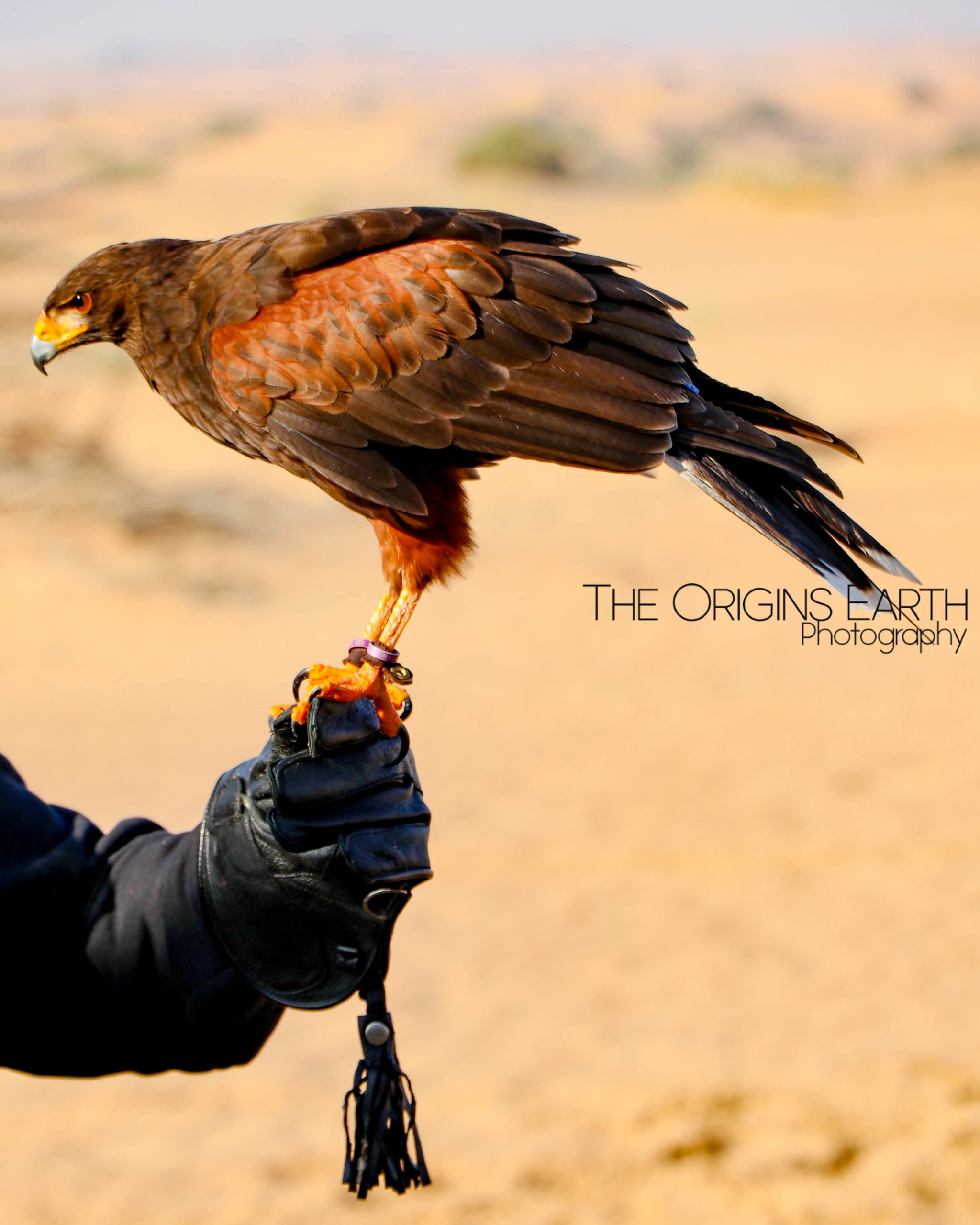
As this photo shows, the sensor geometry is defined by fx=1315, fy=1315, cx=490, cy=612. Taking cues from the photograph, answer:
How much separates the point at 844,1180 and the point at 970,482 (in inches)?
382

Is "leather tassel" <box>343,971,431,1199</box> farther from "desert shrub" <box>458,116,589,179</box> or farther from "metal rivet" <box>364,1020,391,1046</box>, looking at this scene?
"desert shrub" <box>458,116,589,179</box>

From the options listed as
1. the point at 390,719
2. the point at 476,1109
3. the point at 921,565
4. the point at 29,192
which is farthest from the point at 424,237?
the point at 29,192

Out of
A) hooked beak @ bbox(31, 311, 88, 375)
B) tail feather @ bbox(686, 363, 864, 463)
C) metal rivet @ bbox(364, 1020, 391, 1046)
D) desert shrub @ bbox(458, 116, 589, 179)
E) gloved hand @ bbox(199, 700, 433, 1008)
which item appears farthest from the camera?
desert shrub @ bbox(458, 116, 589, 179)

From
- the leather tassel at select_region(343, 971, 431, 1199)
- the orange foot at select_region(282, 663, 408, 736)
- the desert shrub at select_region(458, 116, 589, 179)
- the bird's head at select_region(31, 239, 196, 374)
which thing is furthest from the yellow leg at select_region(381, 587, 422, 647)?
the desert shrub at select_region(458, 116, 589, 179)

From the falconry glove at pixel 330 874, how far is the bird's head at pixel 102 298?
1.22 meters

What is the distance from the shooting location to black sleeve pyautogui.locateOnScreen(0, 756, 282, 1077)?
9.14 feet

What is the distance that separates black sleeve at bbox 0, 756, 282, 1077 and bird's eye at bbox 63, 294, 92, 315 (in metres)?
1.25

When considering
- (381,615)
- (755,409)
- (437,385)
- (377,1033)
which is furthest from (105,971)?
(755,409)

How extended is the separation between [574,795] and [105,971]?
211 inches

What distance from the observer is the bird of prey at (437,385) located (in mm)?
2949

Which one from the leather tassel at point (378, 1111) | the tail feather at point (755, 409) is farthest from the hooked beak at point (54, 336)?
the leather tassel at point (378, 1111)

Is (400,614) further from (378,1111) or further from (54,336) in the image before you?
(54,336)

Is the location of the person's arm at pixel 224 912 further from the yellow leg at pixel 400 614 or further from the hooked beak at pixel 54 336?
the hooked beak at pixel 54 336

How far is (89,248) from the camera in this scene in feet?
61.5
